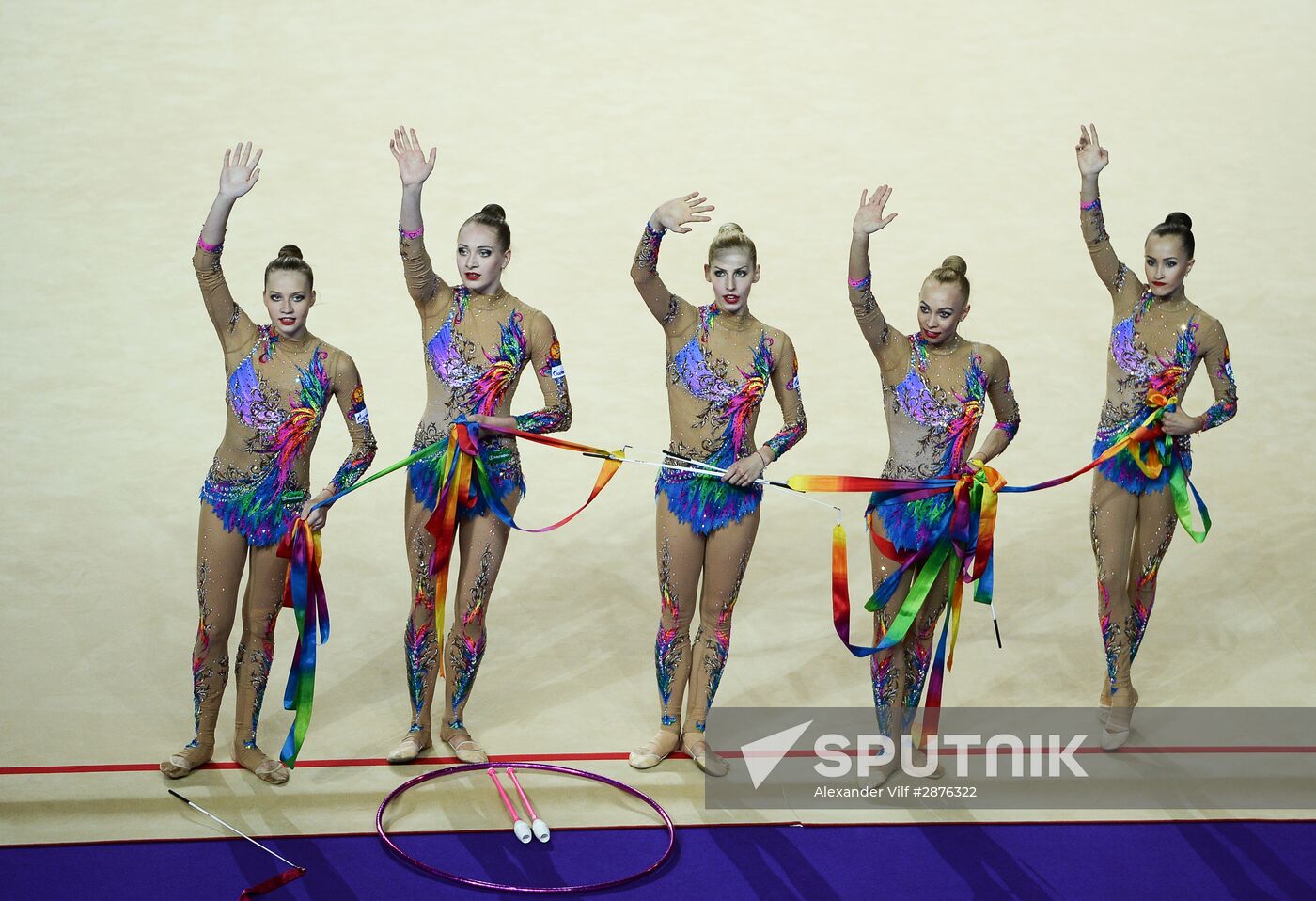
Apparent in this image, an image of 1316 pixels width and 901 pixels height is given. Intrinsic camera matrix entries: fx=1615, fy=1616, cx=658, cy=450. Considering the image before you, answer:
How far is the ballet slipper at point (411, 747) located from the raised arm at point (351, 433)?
83 centimetres

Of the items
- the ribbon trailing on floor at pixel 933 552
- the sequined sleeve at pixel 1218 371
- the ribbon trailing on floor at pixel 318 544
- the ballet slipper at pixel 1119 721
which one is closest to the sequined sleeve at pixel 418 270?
the ribbon trailing on floor at pixel 318 544

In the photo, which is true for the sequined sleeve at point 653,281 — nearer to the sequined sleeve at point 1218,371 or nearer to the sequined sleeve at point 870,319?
the sequined sleeve at point 870,319

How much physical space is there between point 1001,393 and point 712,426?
96 centimetres

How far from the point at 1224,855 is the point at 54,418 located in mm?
5785

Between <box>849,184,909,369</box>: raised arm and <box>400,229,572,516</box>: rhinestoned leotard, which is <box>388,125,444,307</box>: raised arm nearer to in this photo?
<box>400,229,572,516</box>: rhinestoned leotard

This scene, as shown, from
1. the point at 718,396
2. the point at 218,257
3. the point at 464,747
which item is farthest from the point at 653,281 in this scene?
the point at 464,747

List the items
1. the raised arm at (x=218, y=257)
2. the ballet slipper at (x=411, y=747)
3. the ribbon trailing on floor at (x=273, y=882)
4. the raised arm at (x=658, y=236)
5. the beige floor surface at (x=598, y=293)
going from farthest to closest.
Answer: the beige floor surface at (x=598, y=293) → the ballet slipper at (x=411, y=747) → the raised arm at (x=658, y=236) → the raised arm at (x=218, y=257) → the ribbon trailing on floor at (x=273, y=882)

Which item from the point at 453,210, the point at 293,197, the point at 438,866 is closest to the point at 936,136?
the point at 453,210

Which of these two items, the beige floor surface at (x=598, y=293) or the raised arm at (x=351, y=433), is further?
the beige floor surface at (x=598, y=293)

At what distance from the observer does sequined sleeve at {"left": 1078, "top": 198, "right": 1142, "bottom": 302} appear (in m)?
5.50

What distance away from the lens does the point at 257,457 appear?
512cm

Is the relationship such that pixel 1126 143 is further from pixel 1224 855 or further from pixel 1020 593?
pixel 1224 855

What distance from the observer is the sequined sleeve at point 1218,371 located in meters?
5.52

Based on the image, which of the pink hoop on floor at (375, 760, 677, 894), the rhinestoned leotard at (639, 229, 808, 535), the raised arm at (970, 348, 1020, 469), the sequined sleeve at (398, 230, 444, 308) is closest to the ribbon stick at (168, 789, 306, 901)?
the pink hoop on floor at (375, 760, 677, 894)
